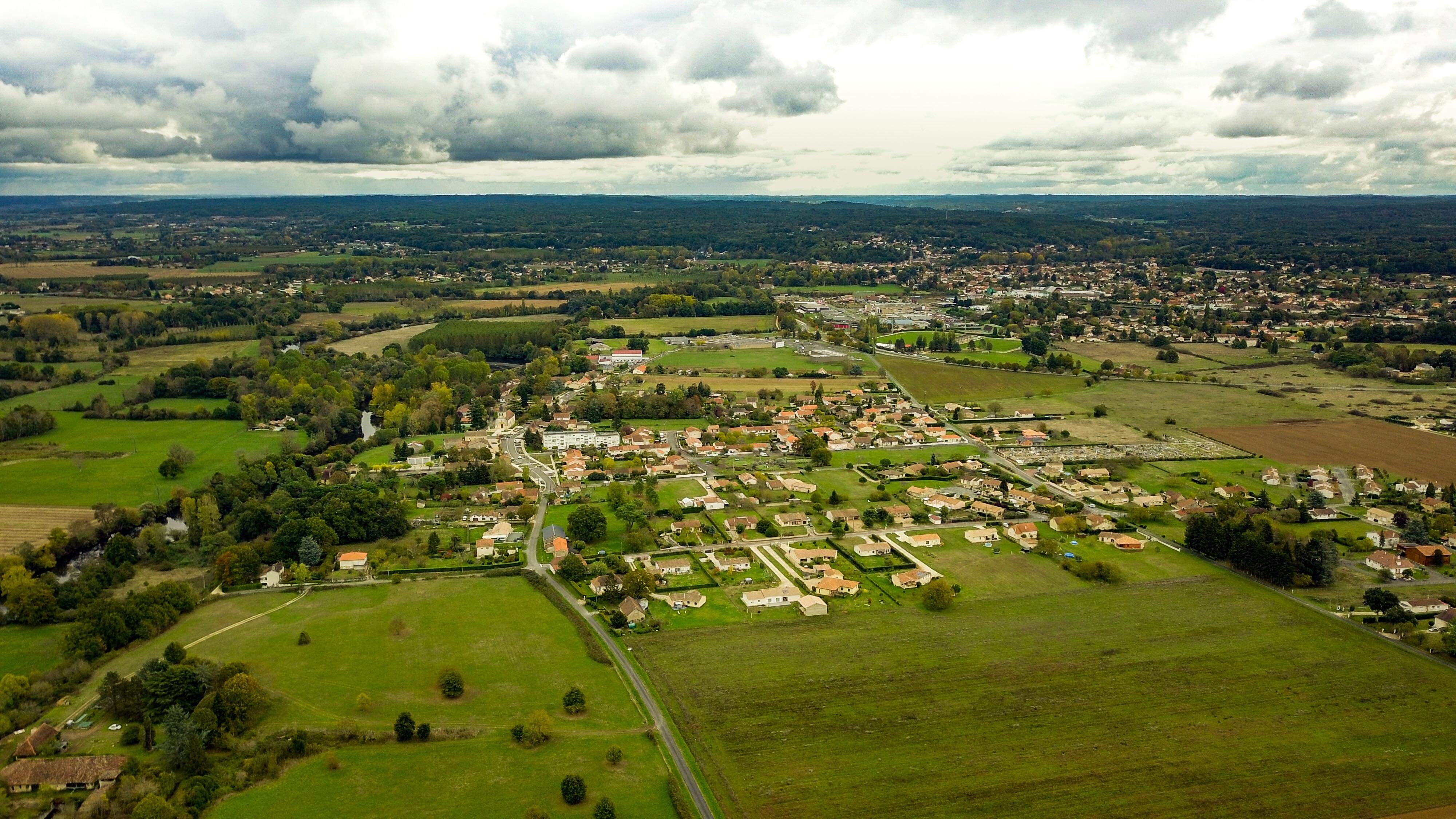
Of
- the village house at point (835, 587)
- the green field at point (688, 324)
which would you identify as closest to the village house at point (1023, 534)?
the village house at point (835, 587)

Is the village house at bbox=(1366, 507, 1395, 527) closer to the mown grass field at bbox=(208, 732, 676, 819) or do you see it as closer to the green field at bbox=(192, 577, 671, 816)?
the green field at bbox=(192, 577, 671, 816)

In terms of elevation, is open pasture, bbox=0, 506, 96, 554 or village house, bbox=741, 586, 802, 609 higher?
village house, bbox=741, 586, 802, 609

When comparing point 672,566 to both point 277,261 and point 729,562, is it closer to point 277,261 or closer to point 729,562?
point 729,562

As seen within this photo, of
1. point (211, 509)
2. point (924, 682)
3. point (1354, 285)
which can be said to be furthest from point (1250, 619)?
point (1354, 285)

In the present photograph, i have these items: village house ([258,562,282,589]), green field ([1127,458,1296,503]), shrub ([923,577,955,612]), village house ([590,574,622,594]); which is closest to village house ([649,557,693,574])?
village house ([590,574,622,594])

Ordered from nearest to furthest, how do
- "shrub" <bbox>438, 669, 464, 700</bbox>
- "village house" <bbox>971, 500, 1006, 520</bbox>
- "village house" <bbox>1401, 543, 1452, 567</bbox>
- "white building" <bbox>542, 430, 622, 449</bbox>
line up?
1. "shrub" <bbox>438, 669, 464, 700</bbox>
2. "village house" <bbox>1401, 543, 1452, 567</bbox>
3. "village house" <bbox>971, 500, 1006, 520</bbox>
4. "white building" <bbox>542, 430, 622, 449</bbox>

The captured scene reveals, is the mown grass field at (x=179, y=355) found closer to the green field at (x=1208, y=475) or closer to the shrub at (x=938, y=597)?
the shrub at (x=938, y=597)

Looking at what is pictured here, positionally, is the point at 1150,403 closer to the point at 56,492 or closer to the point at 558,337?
the point at 558,337
